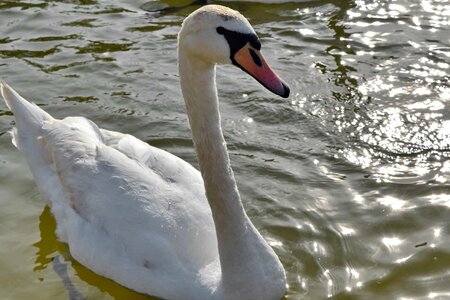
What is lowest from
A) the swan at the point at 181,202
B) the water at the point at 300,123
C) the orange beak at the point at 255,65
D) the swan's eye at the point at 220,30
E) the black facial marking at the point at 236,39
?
the water at the point at 300,123

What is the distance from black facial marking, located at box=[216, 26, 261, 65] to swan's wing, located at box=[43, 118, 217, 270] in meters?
1.40

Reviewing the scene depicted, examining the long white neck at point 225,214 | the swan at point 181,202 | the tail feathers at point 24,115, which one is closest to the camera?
the swan at point 181,202

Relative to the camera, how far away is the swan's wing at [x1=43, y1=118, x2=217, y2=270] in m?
5.73

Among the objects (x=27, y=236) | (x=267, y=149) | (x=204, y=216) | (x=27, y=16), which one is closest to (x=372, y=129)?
(x=267, y=149)

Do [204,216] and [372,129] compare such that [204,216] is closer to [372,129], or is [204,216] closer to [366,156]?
[366,156]

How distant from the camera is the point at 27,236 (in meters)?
6.95

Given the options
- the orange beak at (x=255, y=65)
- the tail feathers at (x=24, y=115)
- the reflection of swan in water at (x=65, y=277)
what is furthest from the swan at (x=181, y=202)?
the tail feathers at (x=24, y=115)

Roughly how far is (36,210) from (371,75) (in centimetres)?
434

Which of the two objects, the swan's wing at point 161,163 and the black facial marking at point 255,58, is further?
the swan's wing at point 161,163

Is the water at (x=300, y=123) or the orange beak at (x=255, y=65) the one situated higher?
the orange beak at (x=255, y=65)

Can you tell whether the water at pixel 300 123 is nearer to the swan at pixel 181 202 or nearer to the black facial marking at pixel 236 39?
the swan at pixel 181 202

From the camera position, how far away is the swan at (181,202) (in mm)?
5086

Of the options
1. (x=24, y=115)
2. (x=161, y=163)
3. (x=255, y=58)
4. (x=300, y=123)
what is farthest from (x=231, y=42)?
(x=300, y=123)

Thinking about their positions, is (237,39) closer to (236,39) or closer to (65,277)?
(236,39)
